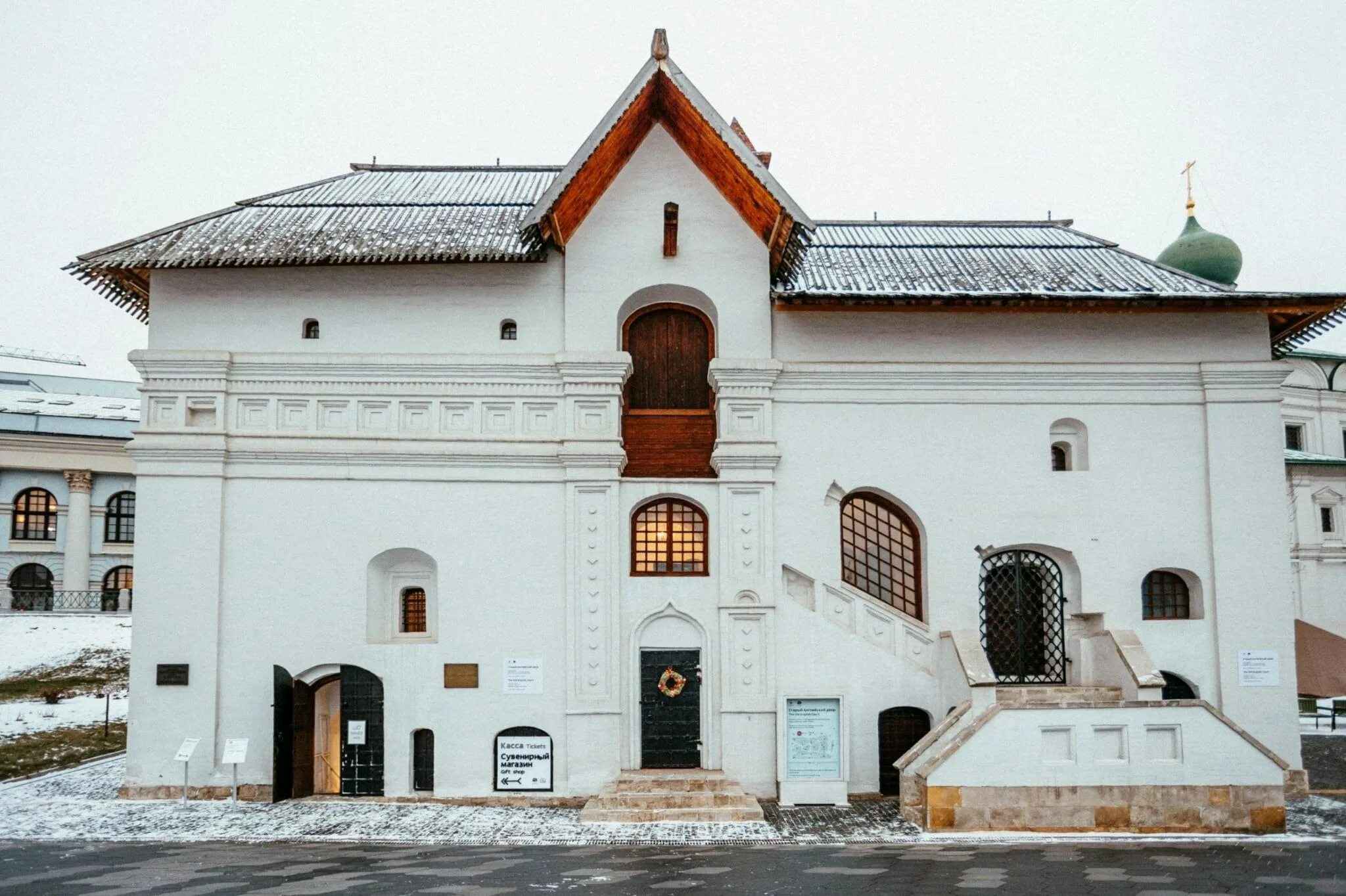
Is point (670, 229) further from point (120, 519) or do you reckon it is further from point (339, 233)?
point (120, 519)

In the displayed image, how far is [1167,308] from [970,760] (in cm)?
850

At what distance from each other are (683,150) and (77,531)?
32.8 metres

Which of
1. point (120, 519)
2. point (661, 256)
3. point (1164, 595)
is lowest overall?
point (1164, 595)

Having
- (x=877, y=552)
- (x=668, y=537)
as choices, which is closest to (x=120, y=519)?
(x=668, y=537)

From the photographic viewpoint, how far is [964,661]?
16.6m

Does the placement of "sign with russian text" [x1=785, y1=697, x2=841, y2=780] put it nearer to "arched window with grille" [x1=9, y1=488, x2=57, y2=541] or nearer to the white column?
the white column

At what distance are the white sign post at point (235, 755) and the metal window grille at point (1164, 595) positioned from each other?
15.0 meters

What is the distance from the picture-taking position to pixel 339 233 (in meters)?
18.7

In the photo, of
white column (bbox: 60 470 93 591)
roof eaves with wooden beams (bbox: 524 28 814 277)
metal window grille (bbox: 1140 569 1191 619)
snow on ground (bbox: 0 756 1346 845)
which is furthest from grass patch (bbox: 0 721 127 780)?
white column (bbox: 60 470 93 591)

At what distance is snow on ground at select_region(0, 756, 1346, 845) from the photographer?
1452 centimetres

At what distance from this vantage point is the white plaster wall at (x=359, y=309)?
18375 millimetres

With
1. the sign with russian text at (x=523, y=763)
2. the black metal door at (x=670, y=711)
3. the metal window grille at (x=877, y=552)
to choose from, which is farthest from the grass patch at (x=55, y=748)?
the metal window grille at (x=877, y=552)

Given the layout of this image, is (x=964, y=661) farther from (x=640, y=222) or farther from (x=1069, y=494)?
(x=640, y=222)

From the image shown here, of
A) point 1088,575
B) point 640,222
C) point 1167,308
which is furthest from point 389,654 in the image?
point 1167,308
